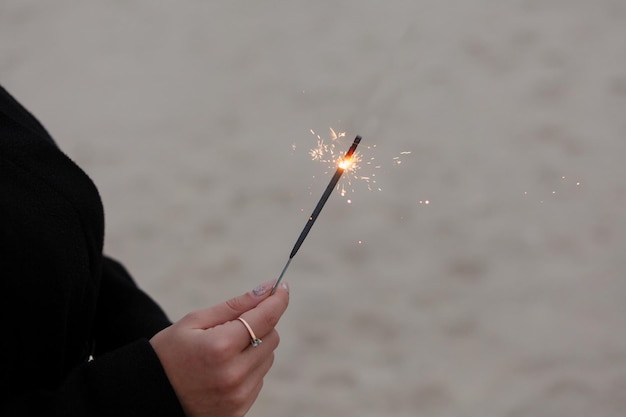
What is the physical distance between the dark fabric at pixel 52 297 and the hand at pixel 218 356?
0.02 metres

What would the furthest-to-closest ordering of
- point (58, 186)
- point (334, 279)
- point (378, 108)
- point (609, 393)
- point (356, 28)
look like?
point (356, 28) → point (378, 108) → point (334, 279) → point (609, 393) → point (58, 186)

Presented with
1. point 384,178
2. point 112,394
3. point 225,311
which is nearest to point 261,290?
point 225,311

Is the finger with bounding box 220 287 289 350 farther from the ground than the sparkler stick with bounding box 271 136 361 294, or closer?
closer

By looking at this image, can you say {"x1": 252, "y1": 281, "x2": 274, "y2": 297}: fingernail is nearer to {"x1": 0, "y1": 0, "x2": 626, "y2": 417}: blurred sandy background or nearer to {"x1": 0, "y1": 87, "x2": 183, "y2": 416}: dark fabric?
{"x1": 0, "y1": 87, "x2": 183, "y2": 416}: dark fabric

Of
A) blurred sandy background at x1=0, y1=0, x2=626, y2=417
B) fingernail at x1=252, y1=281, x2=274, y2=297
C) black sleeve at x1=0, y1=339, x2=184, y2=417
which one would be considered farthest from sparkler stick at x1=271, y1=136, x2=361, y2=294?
blurred sandy background at x1=0, y1=0, x2=626, y2=417

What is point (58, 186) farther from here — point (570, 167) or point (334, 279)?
point (570, 167)

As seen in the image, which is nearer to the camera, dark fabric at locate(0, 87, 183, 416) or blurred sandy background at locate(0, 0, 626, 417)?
dark fabric at locate(0, 87, 183, 416)

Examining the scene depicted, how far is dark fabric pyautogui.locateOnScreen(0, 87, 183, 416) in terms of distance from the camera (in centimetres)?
66

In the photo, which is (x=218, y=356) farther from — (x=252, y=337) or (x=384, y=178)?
(x=384, y=178)

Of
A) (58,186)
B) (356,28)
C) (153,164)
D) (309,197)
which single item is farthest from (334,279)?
(58,186)

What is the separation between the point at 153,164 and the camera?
174 centimetres

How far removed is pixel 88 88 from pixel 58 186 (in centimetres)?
125

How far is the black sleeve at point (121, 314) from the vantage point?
91 cm

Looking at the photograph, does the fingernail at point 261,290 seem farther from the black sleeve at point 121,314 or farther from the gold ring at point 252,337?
the black sleeve at point 121,314
